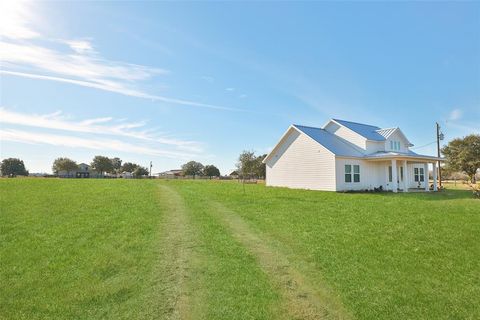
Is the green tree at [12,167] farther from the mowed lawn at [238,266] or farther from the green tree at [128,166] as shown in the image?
the mowed lawn at [238,266]

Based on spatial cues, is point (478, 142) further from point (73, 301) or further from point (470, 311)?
point (73, 301)

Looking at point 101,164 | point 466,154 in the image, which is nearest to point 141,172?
point 101,164

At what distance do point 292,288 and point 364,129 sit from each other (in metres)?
33.7

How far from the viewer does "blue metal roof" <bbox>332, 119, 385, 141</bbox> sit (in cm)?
3556

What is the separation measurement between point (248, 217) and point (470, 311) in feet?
30.9

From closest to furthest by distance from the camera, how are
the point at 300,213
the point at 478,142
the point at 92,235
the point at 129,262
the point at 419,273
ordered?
the point at 419,273, the point at 129,262, the point at 92,235, the point at 300,213, the point at 478,142

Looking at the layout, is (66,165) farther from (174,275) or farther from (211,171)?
(174,275)

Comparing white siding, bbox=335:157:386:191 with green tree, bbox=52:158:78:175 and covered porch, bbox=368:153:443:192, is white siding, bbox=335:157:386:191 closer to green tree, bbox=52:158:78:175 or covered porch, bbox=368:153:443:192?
covered porch, bbox=368:153:443:192

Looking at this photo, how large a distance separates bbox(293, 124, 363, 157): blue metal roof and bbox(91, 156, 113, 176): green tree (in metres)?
99.4

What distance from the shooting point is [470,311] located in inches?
261

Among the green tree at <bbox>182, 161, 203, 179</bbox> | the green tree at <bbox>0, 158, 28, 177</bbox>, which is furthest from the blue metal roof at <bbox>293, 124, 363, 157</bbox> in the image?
the green tree at <bbox>0, 158, 28, 177</bbox>

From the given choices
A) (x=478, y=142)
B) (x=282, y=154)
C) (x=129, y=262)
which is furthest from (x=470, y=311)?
(x=478, y=142)

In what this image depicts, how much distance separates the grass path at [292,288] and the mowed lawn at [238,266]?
0.03 meters

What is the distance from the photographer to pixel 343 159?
31.5 meters
